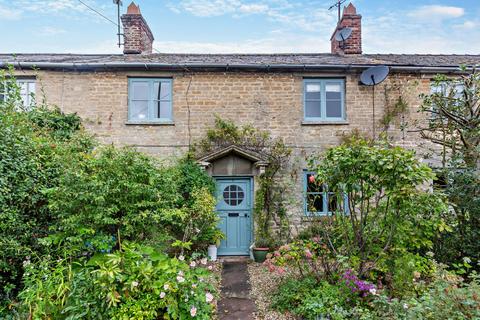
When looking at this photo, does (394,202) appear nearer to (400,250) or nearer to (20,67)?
(400,250)

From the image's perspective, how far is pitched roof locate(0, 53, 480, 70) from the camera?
9164mm

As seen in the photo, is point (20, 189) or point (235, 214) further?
Answer: point (235, 214)

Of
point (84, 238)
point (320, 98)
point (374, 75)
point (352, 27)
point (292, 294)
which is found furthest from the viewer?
point (352, 27)

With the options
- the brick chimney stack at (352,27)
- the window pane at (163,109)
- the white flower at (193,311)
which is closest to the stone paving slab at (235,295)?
the white flower at (193,311)

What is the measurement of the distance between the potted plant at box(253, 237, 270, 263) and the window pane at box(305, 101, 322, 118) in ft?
14.2

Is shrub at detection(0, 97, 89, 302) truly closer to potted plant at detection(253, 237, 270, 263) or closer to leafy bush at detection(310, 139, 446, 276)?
leafy bush at detection(310, 139, 446, 276)

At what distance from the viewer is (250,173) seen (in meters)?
9.17

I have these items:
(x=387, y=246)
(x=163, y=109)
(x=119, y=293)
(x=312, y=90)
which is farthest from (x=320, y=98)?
(x=119, y=293)

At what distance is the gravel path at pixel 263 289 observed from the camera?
5.08 m

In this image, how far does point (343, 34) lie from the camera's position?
1073cm

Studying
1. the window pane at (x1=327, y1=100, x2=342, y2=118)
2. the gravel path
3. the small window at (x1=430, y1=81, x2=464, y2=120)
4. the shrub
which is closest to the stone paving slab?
the gravel path

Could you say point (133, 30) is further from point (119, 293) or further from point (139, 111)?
point (119, 293)

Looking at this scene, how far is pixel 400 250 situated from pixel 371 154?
6.45 ft

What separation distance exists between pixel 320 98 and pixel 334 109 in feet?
1.97
